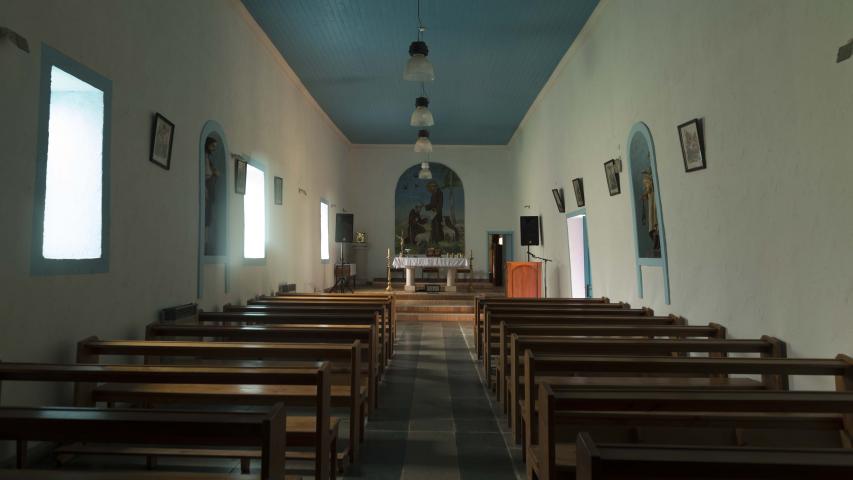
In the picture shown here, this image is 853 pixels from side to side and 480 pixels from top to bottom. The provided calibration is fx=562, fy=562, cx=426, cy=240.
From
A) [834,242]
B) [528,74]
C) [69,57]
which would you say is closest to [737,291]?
[834,242]

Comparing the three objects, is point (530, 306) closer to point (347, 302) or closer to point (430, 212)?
point (347, 302)

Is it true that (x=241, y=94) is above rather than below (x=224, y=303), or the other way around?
above

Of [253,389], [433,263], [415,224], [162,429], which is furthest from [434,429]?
[415,224]

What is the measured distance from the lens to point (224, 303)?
6.47 meters

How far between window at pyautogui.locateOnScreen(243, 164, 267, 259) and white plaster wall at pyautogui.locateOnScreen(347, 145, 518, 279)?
8.21m

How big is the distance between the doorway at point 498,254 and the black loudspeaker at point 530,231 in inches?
170

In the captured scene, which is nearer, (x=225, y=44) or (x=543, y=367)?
(x=543, y=367)

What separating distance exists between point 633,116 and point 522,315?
2707 mm

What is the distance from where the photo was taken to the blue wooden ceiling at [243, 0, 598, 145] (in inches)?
288

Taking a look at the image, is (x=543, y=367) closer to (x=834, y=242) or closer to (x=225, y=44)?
(x=834, y=242)

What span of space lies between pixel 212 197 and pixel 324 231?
6.44m

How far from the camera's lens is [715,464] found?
127 cm

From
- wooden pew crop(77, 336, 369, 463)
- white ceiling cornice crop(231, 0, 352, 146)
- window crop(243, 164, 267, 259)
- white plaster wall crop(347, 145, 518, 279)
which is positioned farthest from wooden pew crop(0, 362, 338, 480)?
white plaster wall crop(347, 145, 518, 279)

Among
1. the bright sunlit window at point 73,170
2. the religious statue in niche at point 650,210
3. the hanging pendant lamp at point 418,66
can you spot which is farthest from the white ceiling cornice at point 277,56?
the religious statue in niche at point 650,210
